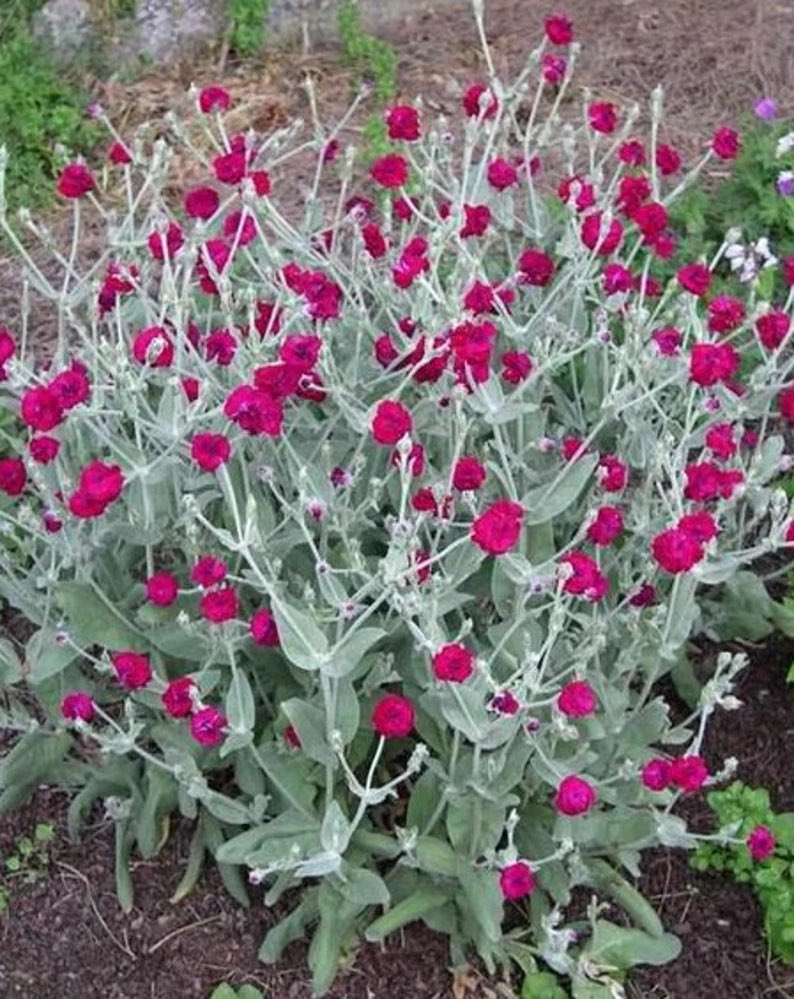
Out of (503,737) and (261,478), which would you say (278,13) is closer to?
(261,478)

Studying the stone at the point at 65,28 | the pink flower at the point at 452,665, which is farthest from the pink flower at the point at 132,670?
the stone at the point at 65,28

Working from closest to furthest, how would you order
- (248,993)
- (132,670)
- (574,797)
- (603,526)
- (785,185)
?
(574,797), (132,670), (603,526), (248,993), (785,185)

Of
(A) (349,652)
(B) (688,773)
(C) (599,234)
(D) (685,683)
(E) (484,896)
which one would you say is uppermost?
(C) (599,234)

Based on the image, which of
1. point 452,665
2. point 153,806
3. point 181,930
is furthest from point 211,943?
point 452,665

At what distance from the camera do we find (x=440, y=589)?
8.50ft

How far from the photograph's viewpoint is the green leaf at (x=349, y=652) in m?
2.53

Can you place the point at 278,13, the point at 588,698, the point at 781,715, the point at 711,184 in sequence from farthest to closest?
the point at 278,13, the point at 711,184, the point at 781,715, the point at 588,698

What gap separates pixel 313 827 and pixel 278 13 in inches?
133

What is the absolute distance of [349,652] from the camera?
255 cm

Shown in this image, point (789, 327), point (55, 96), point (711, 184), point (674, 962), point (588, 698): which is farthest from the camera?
point (55, 96)

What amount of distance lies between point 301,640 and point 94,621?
0.47m

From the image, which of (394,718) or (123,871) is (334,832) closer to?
(394,718)

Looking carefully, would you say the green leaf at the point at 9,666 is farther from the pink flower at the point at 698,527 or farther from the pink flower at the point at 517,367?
the pink flower at the point at 698,527

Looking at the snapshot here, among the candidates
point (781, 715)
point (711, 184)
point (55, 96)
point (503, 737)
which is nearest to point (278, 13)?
point (55, 96)
